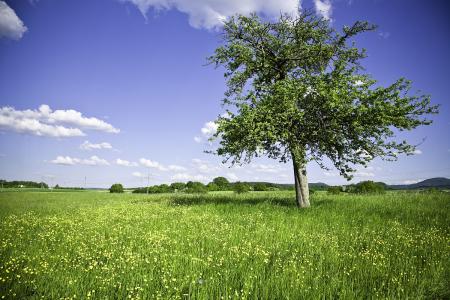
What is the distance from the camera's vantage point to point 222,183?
96.9 m

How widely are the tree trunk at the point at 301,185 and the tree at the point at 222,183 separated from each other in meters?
75.6

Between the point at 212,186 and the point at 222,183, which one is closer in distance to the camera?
the point at 212,186

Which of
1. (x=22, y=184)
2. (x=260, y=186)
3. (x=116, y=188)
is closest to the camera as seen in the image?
(x=260, y=186)

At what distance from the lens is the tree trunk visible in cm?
1711

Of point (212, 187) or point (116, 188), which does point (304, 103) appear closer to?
point (212, 187)

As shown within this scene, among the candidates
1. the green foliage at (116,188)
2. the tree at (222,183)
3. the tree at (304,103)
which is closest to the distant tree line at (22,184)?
the green foliage at (116,188)

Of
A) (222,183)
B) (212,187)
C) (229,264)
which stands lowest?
(229,264)

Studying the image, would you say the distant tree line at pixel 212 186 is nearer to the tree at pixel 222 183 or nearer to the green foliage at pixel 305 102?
the tree at pixel 222 183

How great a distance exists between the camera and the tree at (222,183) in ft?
307

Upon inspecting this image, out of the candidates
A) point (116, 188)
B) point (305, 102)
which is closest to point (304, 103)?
point (305, 102)

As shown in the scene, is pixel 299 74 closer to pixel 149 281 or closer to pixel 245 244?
pixel 245 244

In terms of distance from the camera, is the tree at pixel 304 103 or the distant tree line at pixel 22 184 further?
the distant tree line at pixel 22 184

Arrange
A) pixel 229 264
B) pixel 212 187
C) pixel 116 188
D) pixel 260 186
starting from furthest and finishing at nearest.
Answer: pixel 116 188 < pixel 212 187 < pixel 260 186 < pixel 229 264

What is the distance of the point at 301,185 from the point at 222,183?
8013 cm
